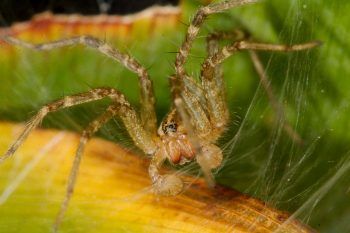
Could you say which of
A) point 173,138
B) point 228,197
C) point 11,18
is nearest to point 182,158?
point 173,138

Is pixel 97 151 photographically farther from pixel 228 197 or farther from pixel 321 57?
pixel 321 57

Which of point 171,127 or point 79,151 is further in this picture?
point 171,127

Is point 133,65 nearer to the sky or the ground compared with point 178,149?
nearer to the sky

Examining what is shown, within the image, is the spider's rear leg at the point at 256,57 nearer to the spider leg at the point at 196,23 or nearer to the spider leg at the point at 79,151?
the spider leg at the point at 196,23

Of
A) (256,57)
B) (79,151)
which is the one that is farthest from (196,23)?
(79,151)

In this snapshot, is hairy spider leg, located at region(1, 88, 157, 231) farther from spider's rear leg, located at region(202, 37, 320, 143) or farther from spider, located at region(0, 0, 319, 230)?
spider's rear leg, located at region(202, 37, 320, 143)

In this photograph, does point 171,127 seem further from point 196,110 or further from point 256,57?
point 256,57

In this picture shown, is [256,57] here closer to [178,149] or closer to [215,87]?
[215,87]
